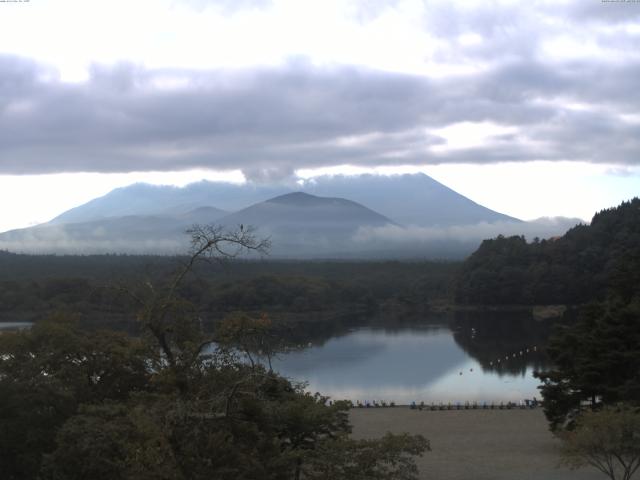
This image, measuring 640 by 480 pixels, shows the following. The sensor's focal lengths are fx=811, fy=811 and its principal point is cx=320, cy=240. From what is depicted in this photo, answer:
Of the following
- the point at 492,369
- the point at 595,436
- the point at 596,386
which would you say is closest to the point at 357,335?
the point at 492,369

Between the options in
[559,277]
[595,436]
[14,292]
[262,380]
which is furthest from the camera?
[559,277]

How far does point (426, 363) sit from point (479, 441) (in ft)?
42.6

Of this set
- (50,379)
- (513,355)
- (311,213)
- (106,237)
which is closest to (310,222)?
(311,213)

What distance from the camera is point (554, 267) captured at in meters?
47.5

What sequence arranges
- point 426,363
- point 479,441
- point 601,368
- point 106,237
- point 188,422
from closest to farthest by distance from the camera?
point 188,422 < point 601,368 < point 479,441 < point 426,363 < point 106,237

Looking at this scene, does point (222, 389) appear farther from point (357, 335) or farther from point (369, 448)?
point (357, 335)

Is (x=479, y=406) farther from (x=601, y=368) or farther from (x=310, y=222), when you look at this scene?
(x=310, y=222)

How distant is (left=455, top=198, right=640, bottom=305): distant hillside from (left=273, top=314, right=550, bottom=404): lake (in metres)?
8.57

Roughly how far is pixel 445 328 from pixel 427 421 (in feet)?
74.1

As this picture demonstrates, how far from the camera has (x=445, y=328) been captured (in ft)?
124

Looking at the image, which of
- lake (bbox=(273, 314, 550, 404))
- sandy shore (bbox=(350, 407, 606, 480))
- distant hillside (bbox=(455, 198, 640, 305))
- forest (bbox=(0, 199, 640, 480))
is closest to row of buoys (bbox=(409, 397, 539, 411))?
sandy shore (bbox=(350, 407, 606, 480))

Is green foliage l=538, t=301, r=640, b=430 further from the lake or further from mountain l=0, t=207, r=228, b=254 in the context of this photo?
mountain l=0, t=207, r=228, b=254

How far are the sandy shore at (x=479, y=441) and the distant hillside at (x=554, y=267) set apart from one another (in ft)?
99.1

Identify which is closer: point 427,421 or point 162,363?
point 162,363
